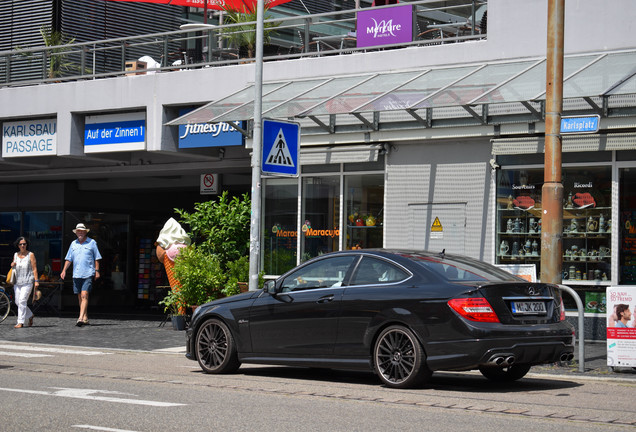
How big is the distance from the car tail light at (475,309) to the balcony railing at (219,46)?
29.0ft

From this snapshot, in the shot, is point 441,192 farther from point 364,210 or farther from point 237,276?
point 237,276

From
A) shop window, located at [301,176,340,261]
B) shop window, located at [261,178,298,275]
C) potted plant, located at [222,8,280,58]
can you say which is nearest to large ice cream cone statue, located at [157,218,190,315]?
shop window, located at [261,178,298,275]

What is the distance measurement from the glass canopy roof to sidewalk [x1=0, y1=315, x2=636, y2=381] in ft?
13.1

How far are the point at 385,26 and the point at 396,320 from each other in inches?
382

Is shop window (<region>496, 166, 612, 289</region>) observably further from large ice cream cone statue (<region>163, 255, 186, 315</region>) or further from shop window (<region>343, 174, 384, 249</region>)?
large ice cream cone statue (<region>163, 255, 186, 315</region>)

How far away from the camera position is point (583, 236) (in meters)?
15.5

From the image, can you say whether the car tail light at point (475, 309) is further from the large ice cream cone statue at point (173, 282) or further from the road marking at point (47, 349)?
the large ice cream cone statue at point (173, 282)

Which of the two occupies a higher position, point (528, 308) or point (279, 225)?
point (279, 225)

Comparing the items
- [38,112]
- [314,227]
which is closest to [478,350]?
[314,227]

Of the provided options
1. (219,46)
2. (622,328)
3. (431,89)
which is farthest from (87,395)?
(219,46)

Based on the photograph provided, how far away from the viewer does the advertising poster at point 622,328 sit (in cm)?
1133

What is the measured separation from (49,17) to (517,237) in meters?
16.7

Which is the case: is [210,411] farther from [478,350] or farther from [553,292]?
[553,292]

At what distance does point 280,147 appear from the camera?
15031mm
